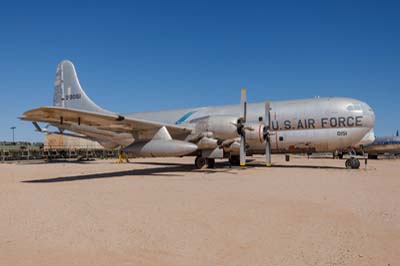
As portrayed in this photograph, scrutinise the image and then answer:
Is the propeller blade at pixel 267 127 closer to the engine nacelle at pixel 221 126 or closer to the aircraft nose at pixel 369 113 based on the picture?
the engine nacelle at pixel 221 126

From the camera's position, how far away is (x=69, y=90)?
25219 mm

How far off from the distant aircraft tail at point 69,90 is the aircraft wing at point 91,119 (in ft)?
23.5

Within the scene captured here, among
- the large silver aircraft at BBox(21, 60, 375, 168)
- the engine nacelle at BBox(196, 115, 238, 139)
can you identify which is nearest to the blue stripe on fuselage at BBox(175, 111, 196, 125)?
the large silver aircraft at BBox(21, 60, 375, 168)

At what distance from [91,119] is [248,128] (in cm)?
806

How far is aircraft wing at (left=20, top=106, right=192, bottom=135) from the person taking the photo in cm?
1378

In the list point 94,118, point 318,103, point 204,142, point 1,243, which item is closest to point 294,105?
point 318,103

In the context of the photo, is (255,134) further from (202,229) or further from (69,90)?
(69,90)

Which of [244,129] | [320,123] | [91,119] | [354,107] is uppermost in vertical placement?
[354,107]

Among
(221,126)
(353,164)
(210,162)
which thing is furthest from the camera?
(210,162)

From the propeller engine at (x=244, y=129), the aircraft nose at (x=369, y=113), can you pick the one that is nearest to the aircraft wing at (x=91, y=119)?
the propeller engine at (x=244, y=129)

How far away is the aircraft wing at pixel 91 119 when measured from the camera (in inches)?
543

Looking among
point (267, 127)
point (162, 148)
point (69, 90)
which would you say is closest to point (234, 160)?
point (267, 127)

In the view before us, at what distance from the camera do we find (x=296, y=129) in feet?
64.5

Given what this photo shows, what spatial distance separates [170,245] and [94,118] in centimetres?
1210
